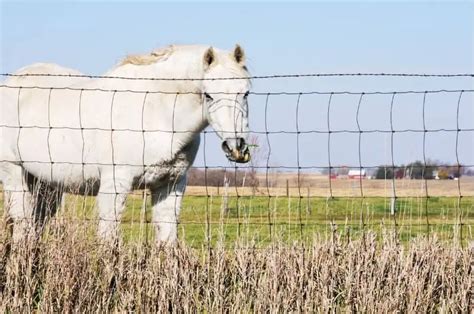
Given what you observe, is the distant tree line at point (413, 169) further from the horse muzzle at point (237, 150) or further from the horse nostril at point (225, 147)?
the horse nostril at point (225, 147)

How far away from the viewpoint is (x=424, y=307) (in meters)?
6.39

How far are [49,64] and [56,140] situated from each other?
4.10ft

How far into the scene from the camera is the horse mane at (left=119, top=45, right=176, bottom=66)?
30.0 ft

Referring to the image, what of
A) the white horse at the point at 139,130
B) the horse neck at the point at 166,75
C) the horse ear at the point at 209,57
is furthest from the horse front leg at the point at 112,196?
the horse ear at the point at 209,57

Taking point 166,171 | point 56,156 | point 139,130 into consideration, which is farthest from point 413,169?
point 56,156

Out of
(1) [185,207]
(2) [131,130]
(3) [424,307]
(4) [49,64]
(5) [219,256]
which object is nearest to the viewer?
(3) [424,307]

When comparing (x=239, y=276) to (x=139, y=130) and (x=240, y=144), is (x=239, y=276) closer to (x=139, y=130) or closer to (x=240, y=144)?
(x=240, y=144)

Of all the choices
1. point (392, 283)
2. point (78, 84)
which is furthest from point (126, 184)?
point (392, 283)

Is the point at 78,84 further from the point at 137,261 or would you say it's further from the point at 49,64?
the point at 137,261

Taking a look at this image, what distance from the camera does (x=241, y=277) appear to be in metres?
6.79

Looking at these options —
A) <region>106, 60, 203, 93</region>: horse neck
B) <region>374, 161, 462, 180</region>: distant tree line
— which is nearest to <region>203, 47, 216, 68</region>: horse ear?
<region>106, 60, 203, 93</region>: horse neck

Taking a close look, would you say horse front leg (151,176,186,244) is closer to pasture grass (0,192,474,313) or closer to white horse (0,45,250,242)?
white horse (0,45,250,242)

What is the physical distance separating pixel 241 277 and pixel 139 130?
239cm

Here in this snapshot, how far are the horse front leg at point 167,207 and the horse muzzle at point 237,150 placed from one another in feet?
3.09
